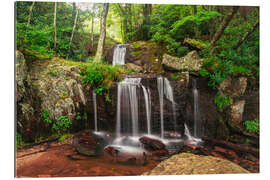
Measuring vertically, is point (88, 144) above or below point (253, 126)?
below

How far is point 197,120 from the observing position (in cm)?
252

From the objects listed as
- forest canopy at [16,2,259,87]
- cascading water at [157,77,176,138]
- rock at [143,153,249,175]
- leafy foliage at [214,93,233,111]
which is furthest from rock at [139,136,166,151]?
forest canopy at [16,2,259,87]

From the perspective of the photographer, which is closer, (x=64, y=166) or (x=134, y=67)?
→ (x=64, y=166)

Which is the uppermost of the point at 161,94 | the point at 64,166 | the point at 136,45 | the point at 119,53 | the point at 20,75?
the point at 136,45

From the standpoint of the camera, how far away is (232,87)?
2.42 meters

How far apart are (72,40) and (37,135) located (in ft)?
6.01

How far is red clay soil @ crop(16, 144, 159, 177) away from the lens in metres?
1.60

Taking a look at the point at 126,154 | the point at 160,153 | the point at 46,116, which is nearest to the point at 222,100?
the point at 160,153

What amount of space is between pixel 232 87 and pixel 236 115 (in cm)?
54

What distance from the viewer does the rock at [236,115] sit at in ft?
7.56

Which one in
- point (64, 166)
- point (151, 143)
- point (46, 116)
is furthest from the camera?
point (151, 143)

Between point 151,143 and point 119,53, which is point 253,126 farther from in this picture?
point 119,53

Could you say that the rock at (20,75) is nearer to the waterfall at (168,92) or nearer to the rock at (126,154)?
the rock at (126,154)
